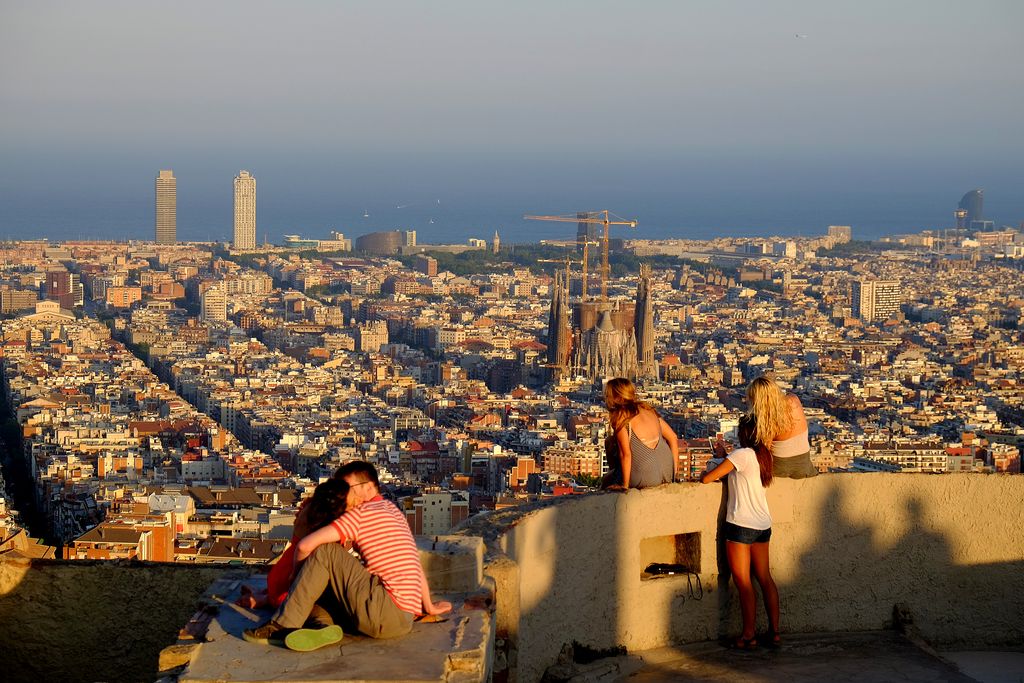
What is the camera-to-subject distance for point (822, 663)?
5039mm

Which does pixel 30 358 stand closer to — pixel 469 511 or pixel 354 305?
pixel 354 305

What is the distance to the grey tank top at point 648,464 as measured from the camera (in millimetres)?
5141

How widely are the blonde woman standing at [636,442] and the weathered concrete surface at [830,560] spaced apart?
0.08 metres

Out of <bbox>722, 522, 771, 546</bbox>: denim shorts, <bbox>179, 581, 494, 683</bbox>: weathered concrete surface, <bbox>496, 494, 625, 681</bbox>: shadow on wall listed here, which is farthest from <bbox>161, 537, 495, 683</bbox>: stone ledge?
<bbox>722, 522, 771, 546</bbox>: denim shorts

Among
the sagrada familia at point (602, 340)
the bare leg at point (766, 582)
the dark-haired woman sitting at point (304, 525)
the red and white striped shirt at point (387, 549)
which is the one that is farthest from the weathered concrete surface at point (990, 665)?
the sagrada familia at point (602, 340)

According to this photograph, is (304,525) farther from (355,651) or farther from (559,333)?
(559,333)

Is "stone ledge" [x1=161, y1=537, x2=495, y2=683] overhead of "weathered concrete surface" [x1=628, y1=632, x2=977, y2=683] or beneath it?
overhead

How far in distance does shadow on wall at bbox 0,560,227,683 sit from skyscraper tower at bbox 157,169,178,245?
8899cm

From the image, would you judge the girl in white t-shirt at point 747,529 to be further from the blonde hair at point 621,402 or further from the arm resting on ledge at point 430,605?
the arm resting on ledge at point 430,605

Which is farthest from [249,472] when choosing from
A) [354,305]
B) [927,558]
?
[354,305]

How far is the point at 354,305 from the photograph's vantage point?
195ft

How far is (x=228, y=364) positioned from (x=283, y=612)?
39.8 metres

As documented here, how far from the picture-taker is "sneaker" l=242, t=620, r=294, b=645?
3.91 metres

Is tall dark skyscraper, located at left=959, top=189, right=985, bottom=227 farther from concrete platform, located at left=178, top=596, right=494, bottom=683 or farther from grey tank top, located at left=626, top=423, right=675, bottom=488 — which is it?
concrete platform, located at left=178, top=596, right=494, bottom=683
